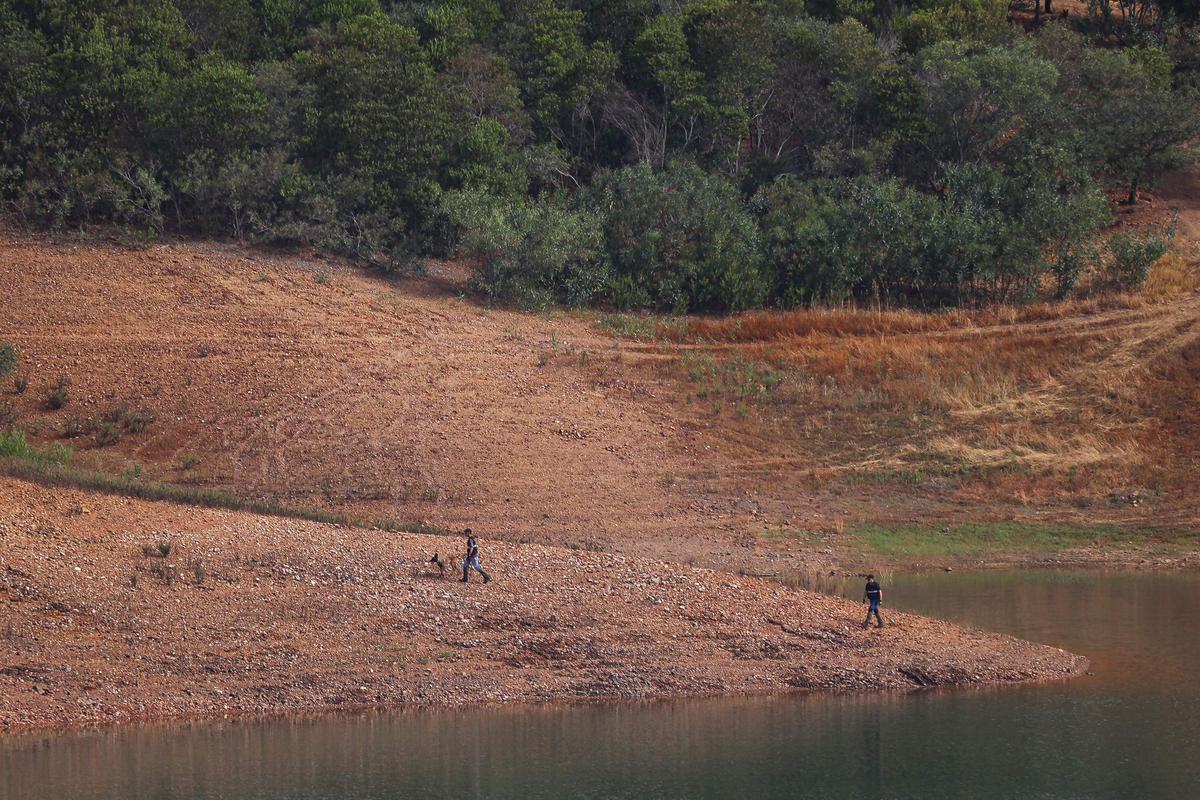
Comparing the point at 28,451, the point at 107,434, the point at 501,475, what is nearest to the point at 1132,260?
the point at 501,475

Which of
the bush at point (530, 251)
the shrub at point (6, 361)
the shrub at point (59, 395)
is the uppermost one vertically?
the bush at point (530, 251)

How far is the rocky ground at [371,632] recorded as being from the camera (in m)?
24.8

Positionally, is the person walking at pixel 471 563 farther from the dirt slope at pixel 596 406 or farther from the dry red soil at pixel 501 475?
the dirt slope at pixel 596 406

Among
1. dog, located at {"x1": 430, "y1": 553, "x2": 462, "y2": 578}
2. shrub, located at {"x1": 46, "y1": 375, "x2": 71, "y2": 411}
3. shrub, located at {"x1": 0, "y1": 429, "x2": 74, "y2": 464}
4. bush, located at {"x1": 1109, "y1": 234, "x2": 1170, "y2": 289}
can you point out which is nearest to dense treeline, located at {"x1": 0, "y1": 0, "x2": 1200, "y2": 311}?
bush, located at {"x1": 1109, "y1": 234, "x2": 1170, "y2": 289}

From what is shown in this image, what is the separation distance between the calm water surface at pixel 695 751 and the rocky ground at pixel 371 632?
59 centimetres

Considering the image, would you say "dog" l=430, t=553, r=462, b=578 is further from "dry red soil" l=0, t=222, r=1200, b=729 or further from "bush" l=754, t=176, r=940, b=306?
"bush" l=754, t=176, r=940, b=306

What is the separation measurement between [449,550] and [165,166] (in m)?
20.8

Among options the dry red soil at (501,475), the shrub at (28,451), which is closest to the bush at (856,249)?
the dry red soil at (501,475)

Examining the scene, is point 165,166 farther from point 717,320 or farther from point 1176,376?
point 1176,376

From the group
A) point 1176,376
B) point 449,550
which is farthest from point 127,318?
point 1176,376

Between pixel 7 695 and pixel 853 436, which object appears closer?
pixel 7 695

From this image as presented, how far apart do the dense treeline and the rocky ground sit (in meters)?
16.9

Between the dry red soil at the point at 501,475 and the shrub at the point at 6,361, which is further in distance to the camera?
the shrub at the point at 6,361

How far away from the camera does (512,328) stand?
42094 mm
